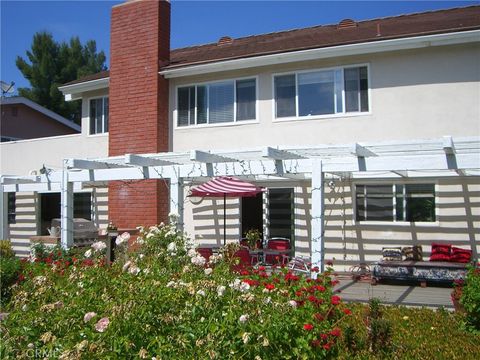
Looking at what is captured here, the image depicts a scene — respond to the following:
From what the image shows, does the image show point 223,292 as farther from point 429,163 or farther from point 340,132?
point 340,132

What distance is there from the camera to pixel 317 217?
31.3 feet

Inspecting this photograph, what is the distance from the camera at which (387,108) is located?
1315 centimetres

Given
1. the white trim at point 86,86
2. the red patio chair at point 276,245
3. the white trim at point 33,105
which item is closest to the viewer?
the red patio chair at point 276,245

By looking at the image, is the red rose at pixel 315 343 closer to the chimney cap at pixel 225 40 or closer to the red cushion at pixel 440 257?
the red cushion at pixel 440 257

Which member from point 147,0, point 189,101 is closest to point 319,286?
point 189,101

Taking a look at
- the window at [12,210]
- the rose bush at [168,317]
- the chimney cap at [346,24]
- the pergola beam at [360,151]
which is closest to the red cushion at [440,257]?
the pergola beam at [360,151]

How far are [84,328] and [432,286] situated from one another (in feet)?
31.9

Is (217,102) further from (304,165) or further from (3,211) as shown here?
(3,211)

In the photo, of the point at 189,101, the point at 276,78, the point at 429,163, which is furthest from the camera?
the point at 189,101

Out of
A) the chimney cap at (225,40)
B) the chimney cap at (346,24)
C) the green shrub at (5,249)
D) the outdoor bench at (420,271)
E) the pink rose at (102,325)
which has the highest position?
the chimney cap at (225,40)

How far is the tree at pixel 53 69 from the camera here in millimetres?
40250

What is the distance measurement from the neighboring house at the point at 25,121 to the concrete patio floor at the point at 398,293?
17995mm

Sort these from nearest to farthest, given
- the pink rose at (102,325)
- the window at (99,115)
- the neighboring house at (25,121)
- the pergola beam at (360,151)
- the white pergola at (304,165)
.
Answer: the pink rose at (102,325), the white pergola at (304,165), the pergola beam at (360,151), the window at (99,115), the neighboring house at (25,121)

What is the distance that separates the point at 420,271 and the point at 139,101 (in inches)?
379
